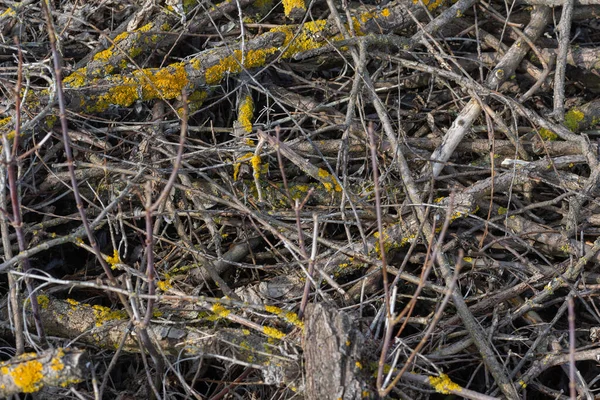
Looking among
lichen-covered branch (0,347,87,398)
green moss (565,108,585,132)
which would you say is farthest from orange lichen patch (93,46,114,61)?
green moss (565,108,585,132)

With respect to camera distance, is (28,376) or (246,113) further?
(246,113)

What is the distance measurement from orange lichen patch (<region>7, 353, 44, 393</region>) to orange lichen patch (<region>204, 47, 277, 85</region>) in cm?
127

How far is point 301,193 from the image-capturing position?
2.32 meters

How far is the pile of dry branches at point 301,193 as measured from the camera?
1926mm

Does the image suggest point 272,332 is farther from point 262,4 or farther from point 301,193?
point 262,4

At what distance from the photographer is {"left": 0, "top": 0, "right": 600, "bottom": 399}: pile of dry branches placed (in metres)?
1.93

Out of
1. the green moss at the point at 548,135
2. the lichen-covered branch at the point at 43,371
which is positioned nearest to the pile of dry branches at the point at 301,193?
the green moss at the point at 548,135

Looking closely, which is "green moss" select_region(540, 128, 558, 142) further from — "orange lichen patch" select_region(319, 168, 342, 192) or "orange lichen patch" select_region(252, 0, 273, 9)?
"orange lichen patch" select_region(252, 0, 273, 9)

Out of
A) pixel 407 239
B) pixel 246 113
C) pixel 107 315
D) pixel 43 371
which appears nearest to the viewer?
pixel 43 371

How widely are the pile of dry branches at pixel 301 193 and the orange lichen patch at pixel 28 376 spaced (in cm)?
19

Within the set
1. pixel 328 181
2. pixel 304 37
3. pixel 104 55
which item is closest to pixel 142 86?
pixel 104 55

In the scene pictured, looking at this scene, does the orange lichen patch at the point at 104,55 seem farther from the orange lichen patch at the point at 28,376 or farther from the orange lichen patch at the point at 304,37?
the orange lichen patch at the point at 28,376

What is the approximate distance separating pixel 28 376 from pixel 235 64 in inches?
54.4

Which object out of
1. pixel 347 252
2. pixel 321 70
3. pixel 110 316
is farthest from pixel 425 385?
pixel 321 70
